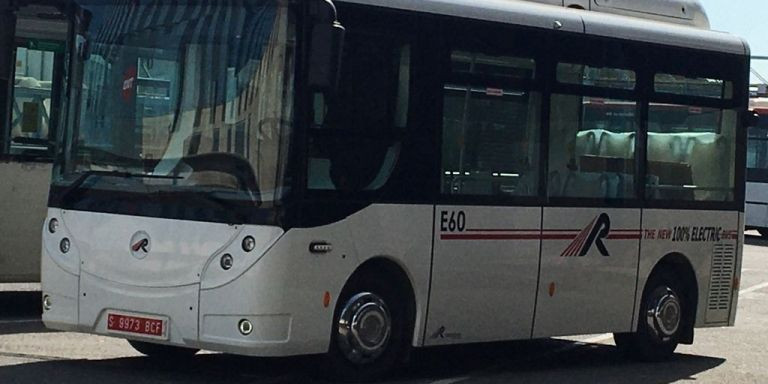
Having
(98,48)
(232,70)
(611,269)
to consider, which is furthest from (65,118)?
(611,269)

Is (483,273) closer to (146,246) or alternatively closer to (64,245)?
(146,246)

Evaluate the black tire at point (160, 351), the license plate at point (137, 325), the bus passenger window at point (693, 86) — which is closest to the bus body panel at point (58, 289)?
the license plate at point (137, 325)

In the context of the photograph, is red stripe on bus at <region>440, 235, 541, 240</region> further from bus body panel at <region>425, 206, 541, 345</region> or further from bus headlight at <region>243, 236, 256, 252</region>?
bus headlight at <region>243, 236, 256, 252</region>

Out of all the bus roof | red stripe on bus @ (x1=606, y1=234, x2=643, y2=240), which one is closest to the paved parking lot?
red stripe on bus @ (x1=606, y1=234, x2=643, y2=240)

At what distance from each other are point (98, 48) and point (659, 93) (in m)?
5.21

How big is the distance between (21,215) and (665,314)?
19.4 ft

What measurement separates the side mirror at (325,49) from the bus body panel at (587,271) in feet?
9.92

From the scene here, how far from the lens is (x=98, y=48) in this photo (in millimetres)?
12086

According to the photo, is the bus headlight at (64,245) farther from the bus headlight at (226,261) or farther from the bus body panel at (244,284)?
the bus headlight at (226,261)

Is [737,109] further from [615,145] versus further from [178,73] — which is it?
[178,73]

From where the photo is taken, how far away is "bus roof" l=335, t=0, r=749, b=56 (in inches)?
492

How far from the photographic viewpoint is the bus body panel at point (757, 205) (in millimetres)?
41531

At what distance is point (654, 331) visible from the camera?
49.2ft

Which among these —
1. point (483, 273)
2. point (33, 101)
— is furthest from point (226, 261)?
point (33, 101)
